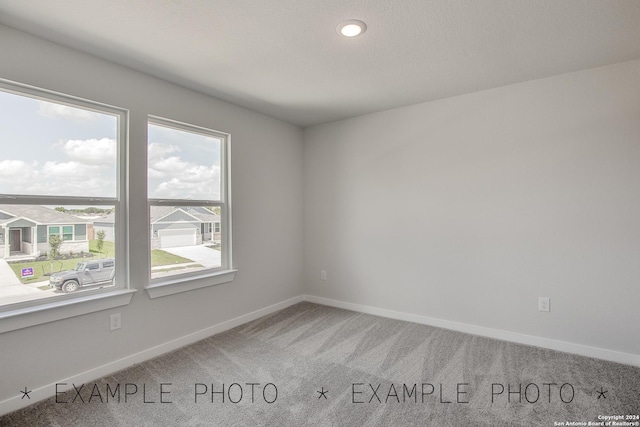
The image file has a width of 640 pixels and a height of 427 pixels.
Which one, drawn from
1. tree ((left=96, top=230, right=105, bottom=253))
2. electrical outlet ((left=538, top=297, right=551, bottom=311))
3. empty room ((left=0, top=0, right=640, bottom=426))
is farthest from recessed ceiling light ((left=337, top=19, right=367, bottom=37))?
electrical outlet ((left=538, top=297, right=551, bottom=311))

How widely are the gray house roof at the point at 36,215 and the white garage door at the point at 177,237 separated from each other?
0.60m

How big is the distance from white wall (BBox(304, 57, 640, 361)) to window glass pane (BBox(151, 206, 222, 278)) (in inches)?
58.8

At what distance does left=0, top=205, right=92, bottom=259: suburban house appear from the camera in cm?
202

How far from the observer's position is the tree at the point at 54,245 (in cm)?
220

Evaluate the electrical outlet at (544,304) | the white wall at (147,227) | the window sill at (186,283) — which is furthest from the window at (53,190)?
the electrical outlet at (544,304)

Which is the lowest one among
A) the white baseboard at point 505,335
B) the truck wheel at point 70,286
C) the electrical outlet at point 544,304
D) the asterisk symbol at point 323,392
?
the asterisk symbol at point 323,392

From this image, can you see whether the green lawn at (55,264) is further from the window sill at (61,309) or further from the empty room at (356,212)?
the window sill at (61,309)

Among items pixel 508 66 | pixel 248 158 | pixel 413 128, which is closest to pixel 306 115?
pixel 248 158

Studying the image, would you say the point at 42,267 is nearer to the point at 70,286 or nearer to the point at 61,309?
the point at 70,286

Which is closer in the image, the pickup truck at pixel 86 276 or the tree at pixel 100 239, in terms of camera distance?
the pickup truck at pixel 86 276

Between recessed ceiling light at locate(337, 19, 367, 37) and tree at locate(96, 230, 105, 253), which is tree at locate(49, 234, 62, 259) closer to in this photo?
tree at locate(96, 230, 105, 253)

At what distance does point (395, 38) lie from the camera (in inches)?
83.4

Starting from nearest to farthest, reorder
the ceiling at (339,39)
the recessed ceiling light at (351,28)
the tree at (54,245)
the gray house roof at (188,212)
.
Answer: the ceiling at (339,39) < the recessed ceiling light at (351,28) < the tree at (54,245) < the gray house roof at (188,212)

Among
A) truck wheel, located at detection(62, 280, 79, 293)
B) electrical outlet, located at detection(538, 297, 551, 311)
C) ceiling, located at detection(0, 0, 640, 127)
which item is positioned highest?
ceiling, located at detection(0, 0, 640, 127)
